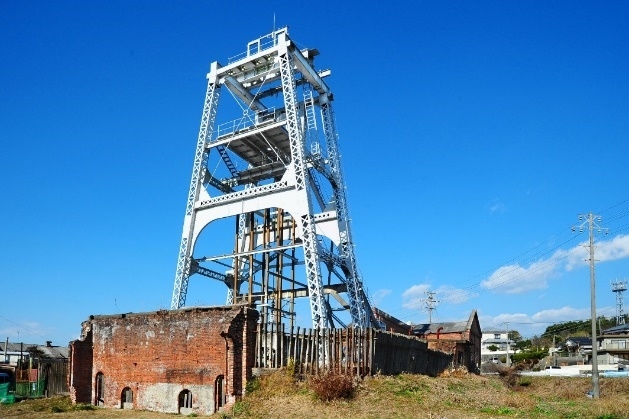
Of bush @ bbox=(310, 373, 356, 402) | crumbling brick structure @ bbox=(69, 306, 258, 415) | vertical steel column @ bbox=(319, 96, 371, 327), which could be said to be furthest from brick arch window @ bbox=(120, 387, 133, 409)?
vertical steel column @ bbox=(319, 96, 371, 327)

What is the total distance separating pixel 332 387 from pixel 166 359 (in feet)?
20.2

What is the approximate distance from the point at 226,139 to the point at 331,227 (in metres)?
6.88

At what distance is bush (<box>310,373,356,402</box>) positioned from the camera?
48.5 ft

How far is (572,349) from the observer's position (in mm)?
83188

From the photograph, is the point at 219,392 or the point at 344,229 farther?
the point at 344,229

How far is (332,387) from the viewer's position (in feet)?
48.7

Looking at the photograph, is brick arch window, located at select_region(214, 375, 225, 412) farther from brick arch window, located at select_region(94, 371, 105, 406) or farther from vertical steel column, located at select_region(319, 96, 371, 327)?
vertical steel column, located at select_region(319, 96, 371, 327)

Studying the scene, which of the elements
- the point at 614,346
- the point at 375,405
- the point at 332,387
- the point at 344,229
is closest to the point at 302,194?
the point at 344,229

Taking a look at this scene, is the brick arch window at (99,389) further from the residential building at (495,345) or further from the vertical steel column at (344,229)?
the residential building at (495,345)

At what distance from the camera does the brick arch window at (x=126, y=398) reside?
1914 cm

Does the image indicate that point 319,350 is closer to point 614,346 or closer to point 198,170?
point 198,170

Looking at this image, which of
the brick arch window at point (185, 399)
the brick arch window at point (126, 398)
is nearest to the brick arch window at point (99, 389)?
the brick arch window at point (126, 398)

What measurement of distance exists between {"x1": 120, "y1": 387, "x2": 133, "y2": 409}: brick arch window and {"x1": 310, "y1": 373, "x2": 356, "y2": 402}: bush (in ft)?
24.2

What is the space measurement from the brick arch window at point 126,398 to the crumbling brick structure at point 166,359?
0.01 meters
